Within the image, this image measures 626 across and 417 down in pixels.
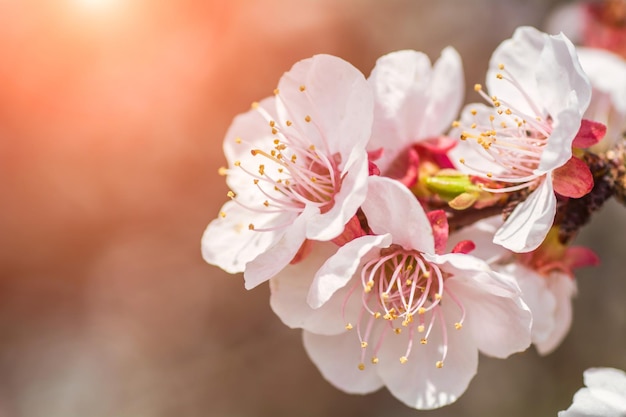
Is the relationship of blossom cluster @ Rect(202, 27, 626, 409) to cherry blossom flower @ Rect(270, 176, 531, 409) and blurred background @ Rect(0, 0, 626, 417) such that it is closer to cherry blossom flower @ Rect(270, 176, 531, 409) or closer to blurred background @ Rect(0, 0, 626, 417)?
cherry blossom flower @ Rect(270, 176, 531, 409)

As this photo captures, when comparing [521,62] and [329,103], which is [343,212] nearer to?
[329,103]

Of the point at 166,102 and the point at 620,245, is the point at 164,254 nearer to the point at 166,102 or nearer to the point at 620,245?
the point at 166,102

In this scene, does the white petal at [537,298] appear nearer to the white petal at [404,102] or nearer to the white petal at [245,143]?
the white petal at [404,102]

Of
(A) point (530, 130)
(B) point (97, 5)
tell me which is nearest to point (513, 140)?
(A) point (530, 130)

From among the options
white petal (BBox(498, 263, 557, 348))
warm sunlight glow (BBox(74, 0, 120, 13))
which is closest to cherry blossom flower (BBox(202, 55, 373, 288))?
white petal (BBox(498, 263, 557, 348))

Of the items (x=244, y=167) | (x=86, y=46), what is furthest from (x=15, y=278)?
(x=244, y=167)

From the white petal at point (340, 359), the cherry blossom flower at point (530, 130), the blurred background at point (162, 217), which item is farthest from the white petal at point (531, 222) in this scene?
the blurred background at point (162, 217)
